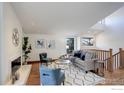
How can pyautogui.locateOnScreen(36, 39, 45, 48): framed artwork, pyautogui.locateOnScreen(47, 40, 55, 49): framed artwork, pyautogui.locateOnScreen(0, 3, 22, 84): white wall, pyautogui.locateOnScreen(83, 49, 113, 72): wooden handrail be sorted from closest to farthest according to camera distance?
1. pyautogui.locateOnScreen(0, 3, 22, 84): white wall
2. pyautogui.locateOnScreen(47, 40, 55, 49): framed artwork
3. pyautogui.locateOnScreen(36, 39, 45, 48): framed artwork
4. pyautogui.locateOnScreen(83, 49, 113, 72): wooden handrail

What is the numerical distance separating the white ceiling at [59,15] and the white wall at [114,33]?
1.02ft

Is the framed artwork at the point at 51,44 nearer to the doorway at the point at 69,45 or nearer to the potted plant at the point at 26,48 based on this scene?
the doorway at the point at 69,45

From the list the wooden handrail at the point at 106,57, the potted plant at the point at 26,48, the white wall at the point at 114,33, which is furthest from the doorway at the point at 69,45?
the potted plant at the point at 26,48

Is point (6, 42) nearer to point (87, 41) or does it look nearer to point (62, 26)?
point (87, 41)

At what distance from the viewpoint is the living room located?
3762 millimetres

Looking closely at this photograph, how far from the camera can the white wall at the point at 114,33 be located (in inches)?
177

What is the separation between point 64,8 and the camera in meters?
3.93

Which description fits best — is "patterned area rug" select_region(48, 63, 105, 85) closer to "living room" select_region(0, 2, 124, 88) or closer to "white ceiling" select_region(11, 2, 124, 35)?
"living room" select_region(0, 2, 124, 88)

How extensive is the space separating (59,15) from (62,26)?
1.39 feet

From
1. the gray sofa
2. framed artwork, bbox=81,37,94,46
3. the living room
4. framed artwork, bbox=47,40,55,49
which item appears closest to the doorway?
the living room

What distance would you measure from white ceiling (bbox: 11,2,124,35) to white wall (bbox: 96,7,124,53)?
1.02 feet

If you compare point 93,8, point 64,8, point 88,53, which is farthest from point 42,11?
point 88,53

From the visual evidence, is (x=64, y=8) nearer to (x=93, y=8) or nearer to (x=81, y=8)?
(x=81, y=8)
